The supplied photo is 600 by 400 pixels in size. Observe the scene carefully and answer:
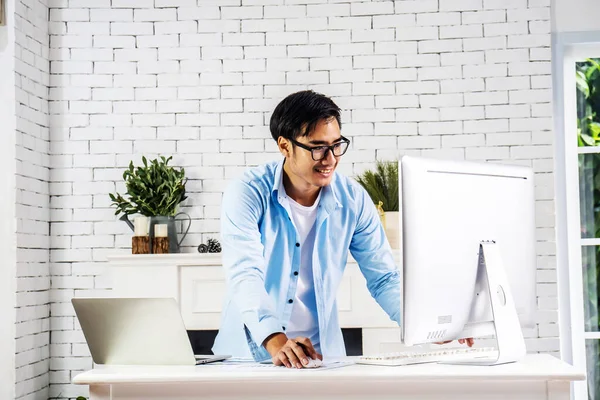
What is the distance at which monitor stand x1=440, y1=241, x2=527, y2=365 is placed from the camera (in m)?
1.96

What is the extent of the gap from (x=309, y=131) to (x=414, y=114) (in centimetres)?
185

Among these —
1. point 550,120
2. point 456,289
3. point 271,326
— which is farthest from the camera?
point 550,120

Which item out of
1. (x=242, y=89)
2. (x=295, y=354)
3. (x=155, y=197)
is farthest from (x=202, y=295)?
(x=295, y=354)

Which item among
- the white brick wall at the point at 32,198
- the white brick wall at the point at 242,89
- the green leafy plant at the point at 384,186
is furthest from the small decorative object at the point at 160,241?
the green leafy plant at the point at 384,186

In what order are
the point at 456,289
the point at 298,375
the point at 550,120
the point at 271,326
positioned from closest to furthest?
the point at 298,375
the point at 456,289
the point at 271,326
the point at 550,120

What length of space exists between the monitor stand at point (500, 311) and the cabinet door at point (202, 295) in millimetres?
2050

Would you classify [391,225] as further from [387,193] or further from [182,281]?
[182,281]

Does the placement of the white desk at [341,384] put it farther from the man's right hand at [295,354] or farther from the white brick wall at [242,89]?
the white brick wall at [242,89]

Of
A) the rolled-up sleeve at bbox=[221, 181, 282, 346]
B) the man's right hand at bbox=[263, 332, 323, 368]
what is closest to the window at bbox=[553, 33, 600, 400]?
the rolled-up sleeve at bbox=[221, 181, 282, 346]

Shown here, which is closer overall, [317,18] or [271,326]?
[271,326]

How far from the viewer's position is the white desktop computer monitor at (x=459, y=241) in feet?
6.05

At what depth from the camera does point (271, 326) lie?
2.15m

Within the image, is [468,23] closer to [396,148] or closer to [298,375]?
[396,148]

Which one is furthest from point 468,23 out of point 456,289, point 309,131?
point 456,289
